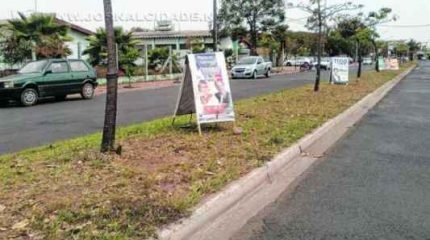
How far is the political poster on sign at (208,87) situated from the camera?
30.9 ft

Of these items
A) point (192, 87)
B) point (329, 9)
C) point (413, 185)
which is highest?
point (329, 9)

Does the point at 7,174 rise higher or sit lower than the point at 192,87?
lower

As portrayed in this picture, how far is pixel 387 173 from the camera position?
7.32 m

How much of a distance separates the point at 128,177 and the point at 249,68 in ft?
102

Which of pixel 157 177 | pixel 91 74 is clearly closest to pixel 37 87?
pixel 91 74

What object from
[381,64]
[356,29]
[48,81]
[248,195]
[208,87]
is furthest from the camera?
[381,64]

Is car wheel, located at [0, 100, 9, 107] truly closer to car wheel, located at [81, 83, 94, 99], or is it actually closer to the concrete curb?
car wheel, located at [81, 83, 94, 99]

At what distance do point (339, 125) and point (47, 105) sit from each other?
33.3 ft

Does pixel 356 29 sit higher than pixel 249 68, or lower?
higher

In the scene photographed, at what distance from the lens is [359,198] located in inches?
239

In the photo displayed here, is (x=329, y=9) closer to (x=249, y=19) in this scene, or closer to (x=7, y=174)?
(x=7, y=174)

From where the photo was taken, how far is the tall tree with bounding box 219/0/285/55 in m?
58.4

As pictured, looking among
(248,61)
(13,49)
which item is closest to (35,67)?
(13,49)

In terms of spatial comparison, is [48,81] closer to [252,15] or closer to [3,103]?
[3,103]
